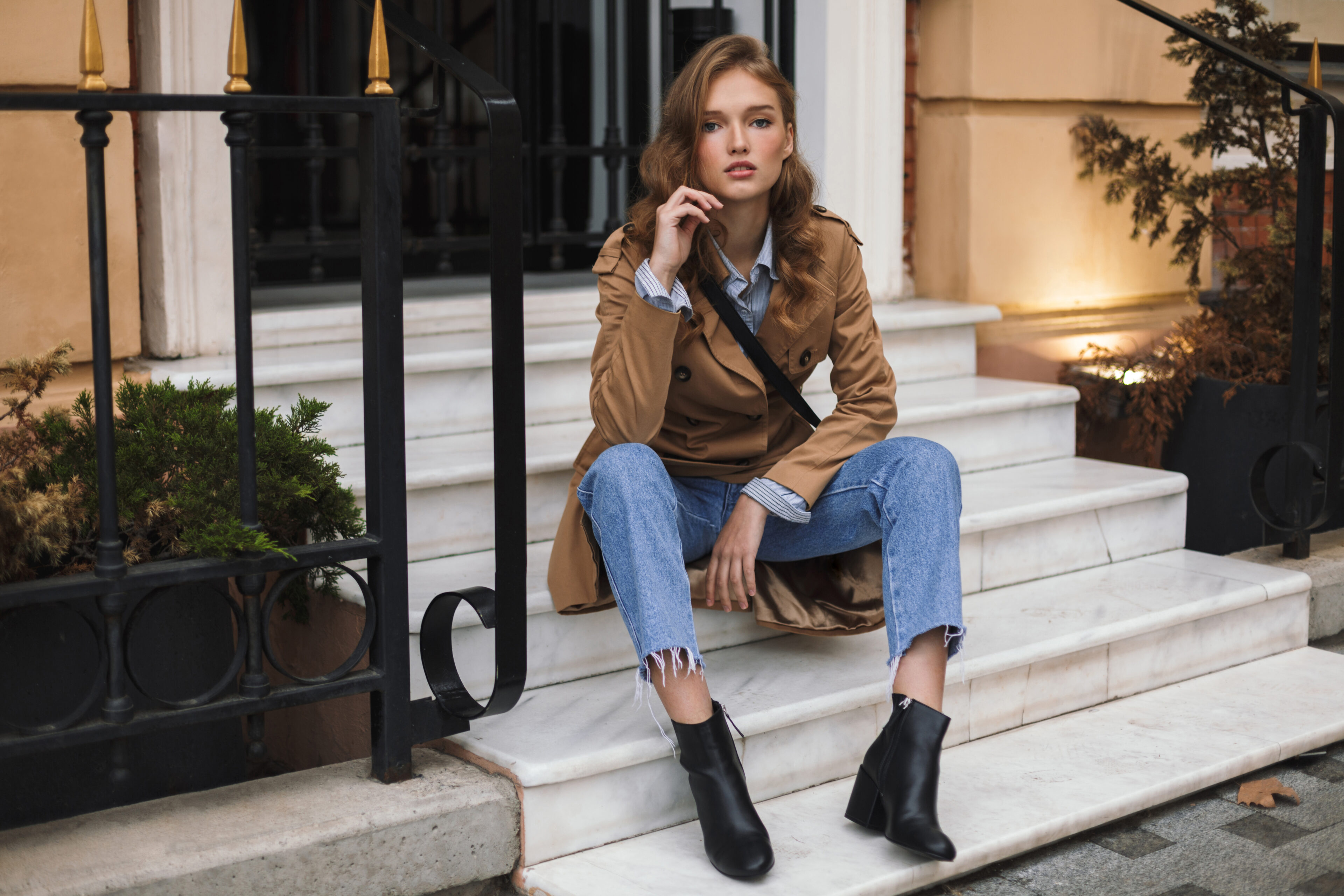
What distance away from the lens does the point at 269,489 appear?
7.04 ft

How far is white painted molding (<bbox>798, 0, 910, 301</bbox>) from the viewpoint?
411cm

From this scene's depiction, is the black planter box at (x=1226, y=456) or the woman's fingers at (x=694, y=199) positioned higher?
the woman's fingers at (x=694, y=199)

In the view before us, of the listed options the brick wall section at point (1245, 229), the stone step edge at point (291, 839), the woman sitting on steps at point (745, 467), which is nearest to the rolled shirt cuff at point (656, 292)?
the woman sitting on steps at point (745, 467)

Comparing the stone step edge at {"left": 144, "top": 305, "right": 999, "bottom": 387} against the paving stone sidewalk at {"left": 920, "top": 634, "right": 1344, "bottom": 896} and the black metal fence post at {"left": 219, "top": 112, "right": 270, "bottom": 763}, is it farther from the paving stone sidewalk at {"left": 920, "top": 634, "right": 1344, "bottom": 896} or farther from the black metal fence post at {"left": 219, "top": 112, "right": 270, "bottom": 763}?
the paving stone sidewalk at {"left": 920, "top": 634, "right": 1344, "bottom": 896}

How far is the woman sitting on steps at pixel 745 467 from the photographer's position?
215 centimetres

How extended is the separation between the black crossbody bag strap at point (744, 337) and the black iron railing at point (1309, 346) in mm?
1621

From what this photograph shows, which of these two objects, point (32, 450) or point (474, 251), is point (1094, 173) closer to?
point (474, 251)

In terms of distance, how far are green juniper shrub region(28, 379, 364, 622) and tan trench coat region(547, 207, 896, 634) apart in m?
0.45

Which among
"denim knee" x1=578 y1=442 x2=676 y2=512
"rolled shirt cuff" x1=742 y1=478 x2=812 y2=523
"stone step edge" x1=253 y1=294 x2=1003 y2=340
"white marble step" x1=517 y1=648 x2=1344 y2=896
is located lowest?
"white marble step" x1=517 y1=648 x2=1344 y2=896

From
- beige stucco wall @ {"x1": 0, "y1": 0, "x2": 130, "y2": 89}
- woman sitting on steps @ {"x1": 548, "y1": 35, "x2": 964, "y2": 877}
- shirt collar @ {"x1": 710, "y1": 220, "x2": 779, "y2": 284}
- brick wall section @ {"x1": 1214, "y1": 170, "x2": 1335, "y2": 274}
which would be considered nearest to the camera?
woman sitting on steps @ {"x1": 548, "y1": 35, "x2": 964, "y2": 877}

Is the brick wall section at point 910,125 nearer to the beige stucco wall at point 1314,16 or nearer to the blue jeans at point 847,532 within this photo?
the beige stucco wall at point 1314,16

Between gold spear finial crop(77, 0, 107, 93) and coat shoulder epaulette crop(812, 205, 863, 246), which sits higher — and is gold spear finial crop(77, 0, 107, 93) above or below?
above

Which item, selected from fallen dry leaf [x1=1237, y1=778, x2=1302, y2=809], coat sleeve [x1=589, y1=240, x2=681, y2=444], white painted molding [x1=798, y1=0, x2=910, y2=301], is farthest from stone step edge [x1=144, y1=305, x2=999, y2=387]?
fallen dry leaf [x1=1237, y1=778, x2=1302, y2=809]

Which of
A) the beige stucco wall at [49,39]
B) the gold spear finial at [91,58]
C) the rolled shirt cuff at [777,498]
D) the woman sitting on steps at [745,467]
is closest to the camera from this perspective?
the gold spear finial at [91,58]
